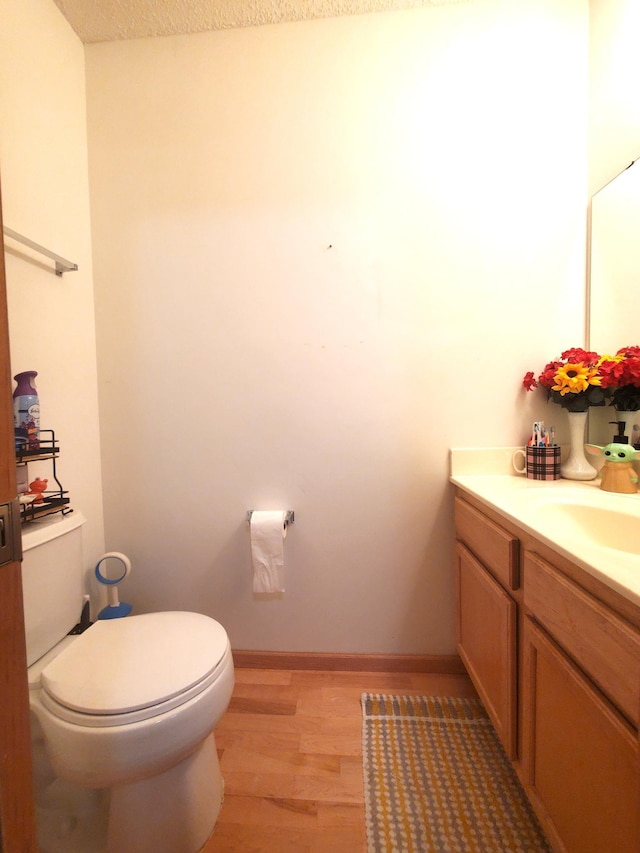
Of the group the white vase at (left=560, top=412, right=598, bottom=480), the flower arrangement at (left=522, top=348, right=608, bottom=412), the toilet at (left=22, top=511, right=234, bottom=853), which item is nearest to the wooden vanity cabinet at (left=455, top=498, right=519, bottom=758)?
the white vase at (left=560, top=412, right=598, bottom=480)

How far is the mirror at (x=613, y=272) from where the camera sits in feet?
3.53

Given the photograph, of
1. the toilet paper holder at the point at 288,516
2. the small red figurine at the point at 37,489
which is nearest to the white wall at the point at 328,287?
Answer: the toilet paper holder at the point at 288,516

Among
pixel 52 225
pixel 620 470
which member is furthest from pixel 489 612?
pixel 52 225

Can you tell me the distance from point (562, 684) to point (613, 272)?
51.2 inches

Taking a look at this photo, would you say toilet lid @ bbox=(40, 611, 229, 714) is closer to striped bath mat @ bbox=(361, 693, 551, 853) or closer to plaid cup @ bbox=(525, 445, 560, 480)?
striped bath mat @ bbox=(361, 693, 551, 853)

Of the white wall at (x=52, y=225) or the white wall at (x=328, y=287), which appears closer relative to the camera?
the white wall at (x=52, y=225)

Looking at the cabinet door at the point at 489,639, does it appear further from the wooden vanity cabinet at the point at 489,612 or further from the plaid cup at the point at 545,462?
the plaid cup at the point at 545,462

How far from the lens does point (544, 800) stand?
0.73m

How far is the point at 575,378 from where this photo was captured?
1.13 metres

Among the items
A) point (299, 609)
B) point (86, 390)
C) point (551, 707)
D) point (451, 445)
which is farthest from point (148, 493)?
point (551, 707)

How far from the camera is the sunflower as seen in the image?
43.8 inches

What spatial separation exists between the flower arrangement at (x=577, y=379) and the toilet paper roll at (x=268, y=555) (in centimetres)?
113

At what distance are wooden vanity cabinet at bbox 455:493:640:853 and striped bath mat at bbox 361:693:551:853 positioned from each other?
0.57 ft

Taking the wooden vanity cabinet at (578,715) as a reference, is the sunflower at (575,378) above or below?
above
